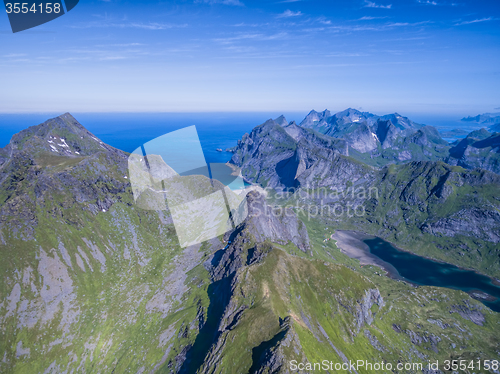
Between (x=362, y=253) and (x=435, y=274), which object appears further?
(x=362, y=253)

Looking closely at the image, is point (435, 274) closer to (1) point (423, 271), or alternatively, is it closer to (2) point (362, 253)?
(1) point (423, 271)

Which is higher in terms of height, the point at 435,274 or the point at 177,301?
the point at 177,301

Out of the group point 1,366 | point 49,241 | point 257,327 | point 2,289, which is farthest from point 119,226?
point 257,327

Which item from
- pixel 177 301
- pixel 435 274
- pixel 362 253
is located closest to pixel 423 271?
pixel 435 274

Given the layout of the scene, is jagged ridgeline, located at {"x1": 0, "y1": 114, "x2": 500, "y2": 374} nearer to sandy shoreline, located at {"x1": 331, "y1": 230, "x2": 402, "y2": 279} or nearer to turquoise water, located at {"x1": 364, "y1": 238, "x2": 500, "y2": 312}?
sandy shoreline, located at {"x1": 331, "y1": 230, "x2": 402, "y2": 279}

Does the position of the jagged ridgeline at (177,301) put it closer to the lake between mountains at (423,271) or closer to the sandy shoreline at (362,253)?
the sandy shoreline at (362,253)

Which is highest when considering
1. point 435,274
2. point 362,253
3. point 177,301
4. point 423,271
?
point 177,301

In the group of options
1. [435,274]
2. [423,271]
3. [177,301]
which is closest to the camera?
[177,301]

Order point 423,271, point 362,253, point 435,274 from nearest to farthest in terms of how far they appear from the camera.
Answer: point 435,274 → point 423,271 → point 362,253
